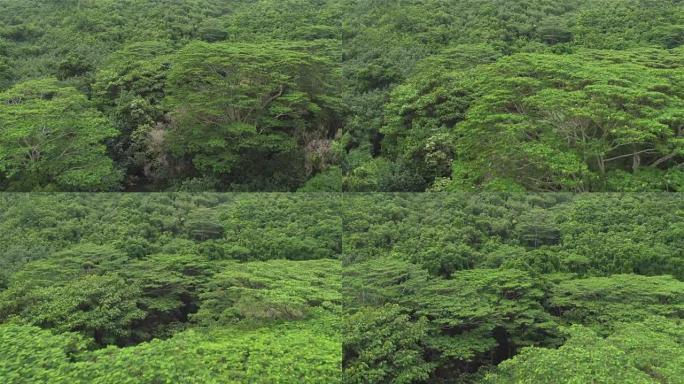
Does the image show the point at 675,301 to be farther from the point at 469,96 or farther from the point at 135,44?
the point at 135,44

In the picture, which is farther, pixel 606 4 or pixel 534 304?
pixel 606 4

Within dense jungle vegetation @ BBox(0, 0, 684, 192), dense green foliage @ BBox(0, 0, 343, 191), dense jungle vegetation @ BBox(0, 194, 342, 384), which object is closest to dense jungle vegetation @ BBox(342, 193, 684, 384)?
dense jungle vegetation @ BBox(0, 194, 342, 384)

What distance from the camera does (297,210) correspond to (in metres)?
8.44

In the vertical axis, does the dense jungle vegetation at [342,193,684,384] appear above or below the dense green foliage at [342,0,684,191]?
below

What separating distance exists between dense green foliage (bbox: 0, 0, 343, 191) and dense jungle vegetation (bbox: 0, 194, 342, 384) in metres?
0.74

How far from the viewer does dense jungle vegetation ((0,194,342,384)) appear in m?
6.38

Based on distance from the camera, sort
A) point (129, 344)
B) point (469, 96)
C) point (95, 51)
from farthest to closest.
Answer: point (95, 51) < point (469, 96) < point (129, 344)

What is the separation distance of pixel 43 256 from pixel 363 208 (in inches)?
170

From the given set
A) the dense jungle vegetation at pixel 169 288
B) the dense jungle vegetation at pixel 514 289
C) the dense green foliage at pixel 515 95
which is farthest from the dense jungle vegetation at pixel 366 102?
the dense jungle vegetation at pixel 169 288

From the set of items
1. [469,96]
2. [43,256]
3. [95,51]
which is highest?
[95,51]

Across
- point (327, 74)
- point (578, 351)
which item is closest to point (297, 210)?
point (327, 74)

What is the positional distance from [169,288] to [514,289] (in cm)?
436

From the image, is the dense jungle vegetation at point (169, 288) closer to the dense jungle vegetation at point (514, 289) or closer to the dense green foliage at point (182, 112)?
the dense jungle vegetation at point (514, 289)

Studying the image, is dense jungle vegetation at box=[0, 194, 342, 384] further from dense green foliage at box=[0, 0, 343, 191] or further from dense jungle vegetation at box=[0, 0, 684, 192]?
dense jungle vegetation at box=[0, 0, 684, 192]
